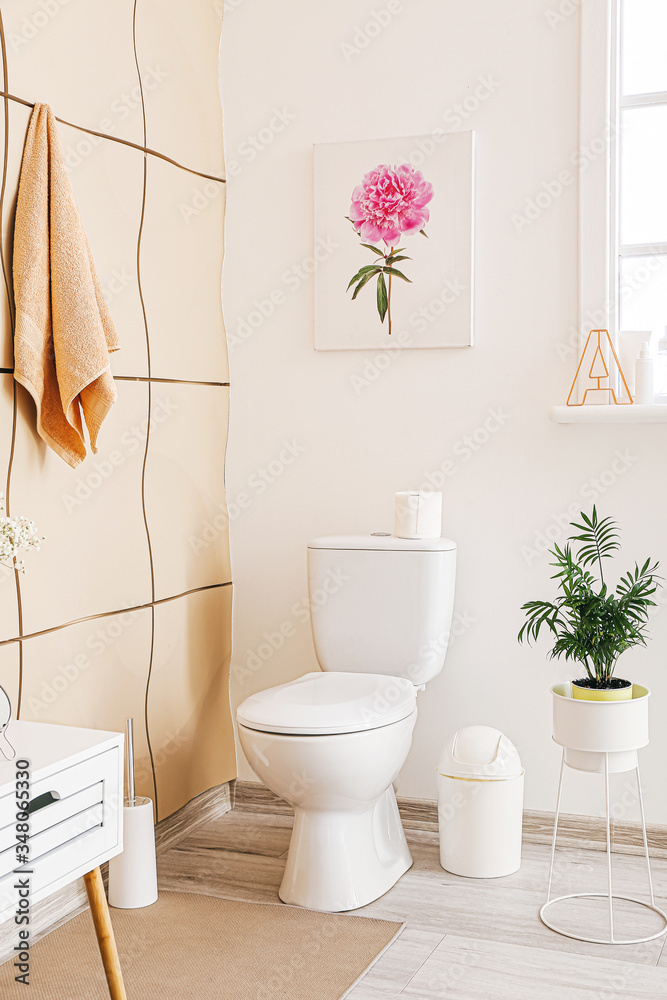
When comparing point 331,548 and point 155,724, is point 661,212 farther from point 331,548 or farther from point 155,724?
point 155,724

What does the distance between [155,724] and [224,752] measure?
375 millimetres

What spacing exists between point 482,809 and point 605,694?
44cm

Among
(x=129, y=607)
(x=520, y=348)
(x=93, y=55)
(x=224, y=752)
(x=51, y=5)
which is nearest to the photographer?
(x=51, y=5)

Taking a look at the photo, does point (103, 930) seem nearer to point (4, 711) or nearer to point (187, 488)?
point (4, 711)

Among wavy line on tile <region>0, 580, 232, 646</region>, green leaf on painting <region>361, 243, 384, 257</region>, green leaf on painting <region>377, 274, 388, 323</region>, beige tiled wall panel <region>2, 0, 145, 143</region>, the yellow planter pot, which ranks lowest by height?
the yellow planter pot

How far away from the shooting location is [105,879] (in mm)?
2162

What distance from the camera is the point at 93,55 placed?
2125 mm

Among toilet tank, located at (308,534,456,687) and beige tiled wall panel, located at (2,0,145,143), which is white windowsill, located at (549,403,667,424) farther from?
beige tiled wall panel, located at (2,0,145,143)

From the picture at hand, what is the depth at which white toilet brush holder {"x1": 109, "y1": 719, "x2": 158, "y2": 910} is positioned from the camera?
2064 millimetres

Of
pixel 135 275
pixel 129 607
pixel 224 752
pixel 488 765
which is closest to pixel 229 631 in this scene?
pixel 224 752

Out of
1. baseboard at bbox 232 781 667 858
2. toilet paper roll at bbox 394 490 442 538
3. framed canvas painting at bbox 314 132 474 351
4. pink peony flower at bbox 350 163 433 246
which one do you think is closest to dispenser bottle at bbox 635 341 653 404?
framed canvas painting at bbox 314 132 474 351

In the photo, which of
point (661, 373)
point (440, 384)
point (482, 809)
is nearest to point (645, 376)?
point (661, 373)

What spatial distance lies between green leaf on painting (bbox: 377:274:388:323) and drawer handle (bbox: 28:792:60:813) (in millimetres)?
1505

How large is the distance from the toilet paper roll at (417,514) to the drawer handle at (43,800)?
3.69 ft
